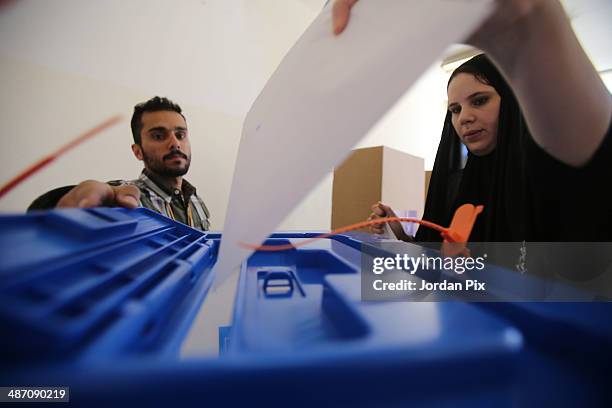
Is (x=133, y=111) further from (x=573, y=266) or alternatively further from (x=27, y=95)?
(x=573, y=266)

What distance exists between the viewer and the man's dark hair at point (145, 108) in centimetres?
110

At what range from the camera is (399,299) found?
226 mm

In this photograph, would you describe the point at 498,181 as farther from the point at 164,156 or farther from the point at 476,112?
the point at 164,156

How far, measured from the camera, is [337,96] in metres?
0.20

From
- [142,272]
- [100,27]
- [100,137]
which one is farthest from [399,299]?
[100,27]

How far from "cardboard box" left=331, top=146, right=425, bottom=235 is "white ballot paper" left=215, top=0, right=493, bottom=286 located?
0.89 meters

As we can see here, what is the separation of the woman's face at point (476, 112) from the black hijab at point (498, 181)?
0.04 feet

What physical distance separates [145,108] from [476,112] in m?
1.18

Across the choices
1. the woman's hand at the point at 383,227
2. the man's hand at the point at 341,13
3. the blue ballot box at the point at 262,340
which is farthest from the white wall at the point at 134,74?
the blue ballot box at the point at 262,340

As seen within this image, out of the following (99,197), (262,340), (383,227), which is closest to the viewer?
(262,340)

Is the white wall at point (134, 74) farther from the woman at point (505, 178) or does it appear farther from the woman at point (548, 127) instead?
the woman at point (548, 127)

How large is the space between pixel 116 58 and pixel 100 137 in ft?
1.07

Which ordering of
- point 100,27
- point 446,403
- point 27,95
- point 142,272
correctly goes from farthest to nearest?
point 100,27, point 27,95, point 142,272, point 446,403

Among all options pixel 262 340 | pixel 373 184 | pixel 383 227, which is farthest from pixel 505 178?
pixel 373 184
